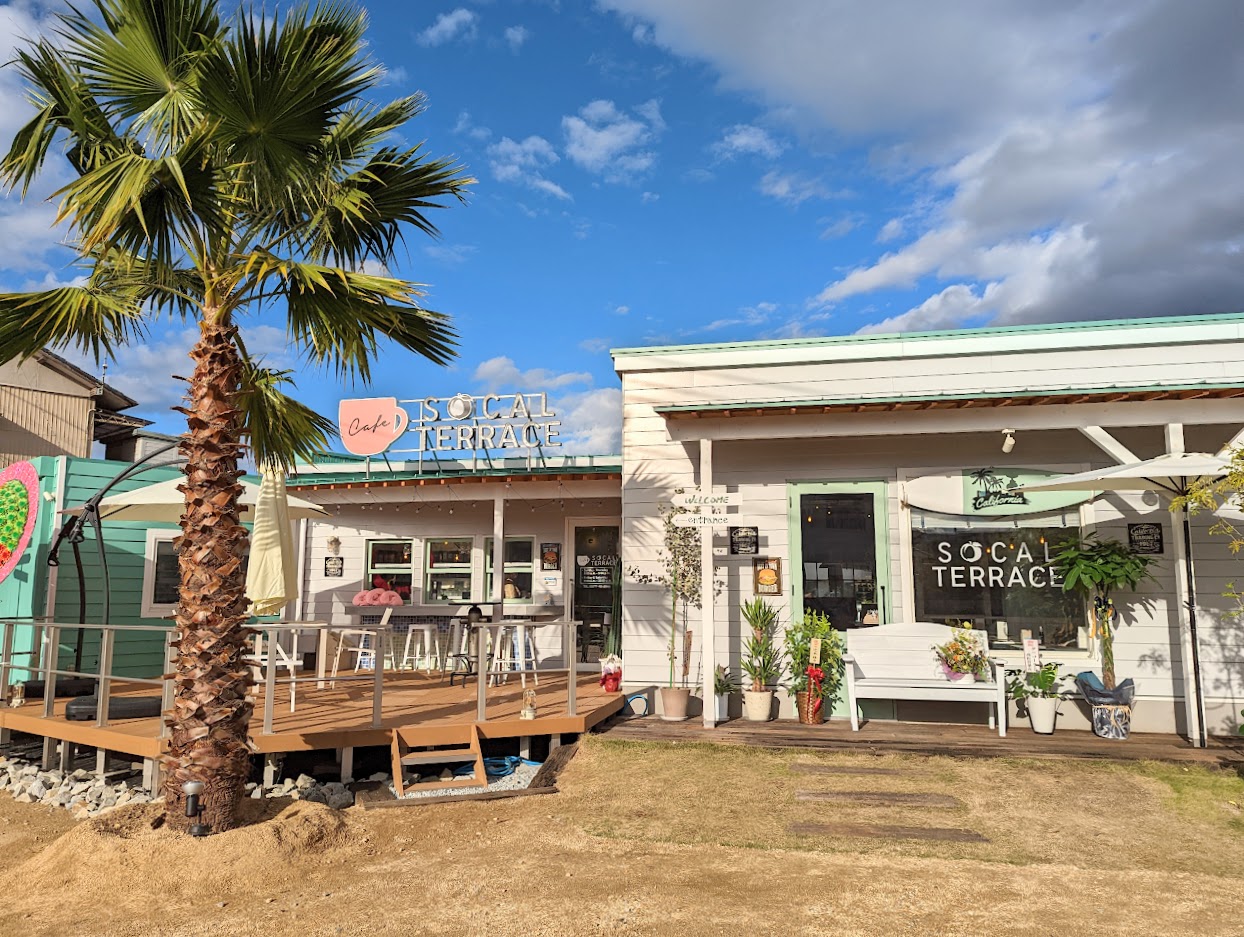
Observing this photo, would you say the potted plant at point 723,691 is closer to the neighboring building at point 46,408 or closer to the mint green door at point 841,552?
the mint green door at point 841,552

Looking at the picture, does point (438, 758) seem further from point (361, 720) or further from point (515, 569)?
point (515, 569)

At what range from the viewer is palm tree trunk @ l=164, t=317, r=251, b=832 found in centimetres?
532

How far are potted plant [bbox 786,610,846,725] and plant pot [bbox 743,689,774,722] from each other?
0.25 m

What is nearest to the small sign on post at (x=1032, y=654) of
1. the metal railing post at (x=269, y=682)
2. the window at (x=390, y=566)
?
the metal railing post at (x=269, y=682)

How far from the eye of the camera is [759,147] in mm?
16500

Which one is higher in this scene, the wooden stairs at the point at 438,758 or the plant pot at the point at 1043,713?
the plant pot at the point at 1043,713

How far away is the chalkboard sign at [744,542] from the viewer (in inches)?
348

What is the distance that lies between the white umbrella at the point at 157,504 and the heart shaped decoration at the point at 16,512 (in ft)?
4.66

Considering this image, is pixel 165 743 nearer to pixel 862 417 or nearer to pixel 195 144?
pixel 195 144

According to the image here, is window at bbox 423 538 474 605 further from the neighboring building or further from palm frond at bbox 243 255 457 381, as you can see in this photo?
the neighboring building

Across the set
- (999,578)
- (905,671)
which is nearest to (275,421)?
(905,671)

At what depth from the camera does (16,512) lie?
1070cm

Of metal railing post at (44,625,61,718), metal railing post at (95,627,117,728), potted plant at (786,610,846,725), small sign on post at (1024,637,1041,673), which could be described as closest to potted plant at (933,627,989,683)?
small sign on post at (1024,637,1041,673)

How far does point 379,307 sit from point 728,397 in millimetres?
4488
